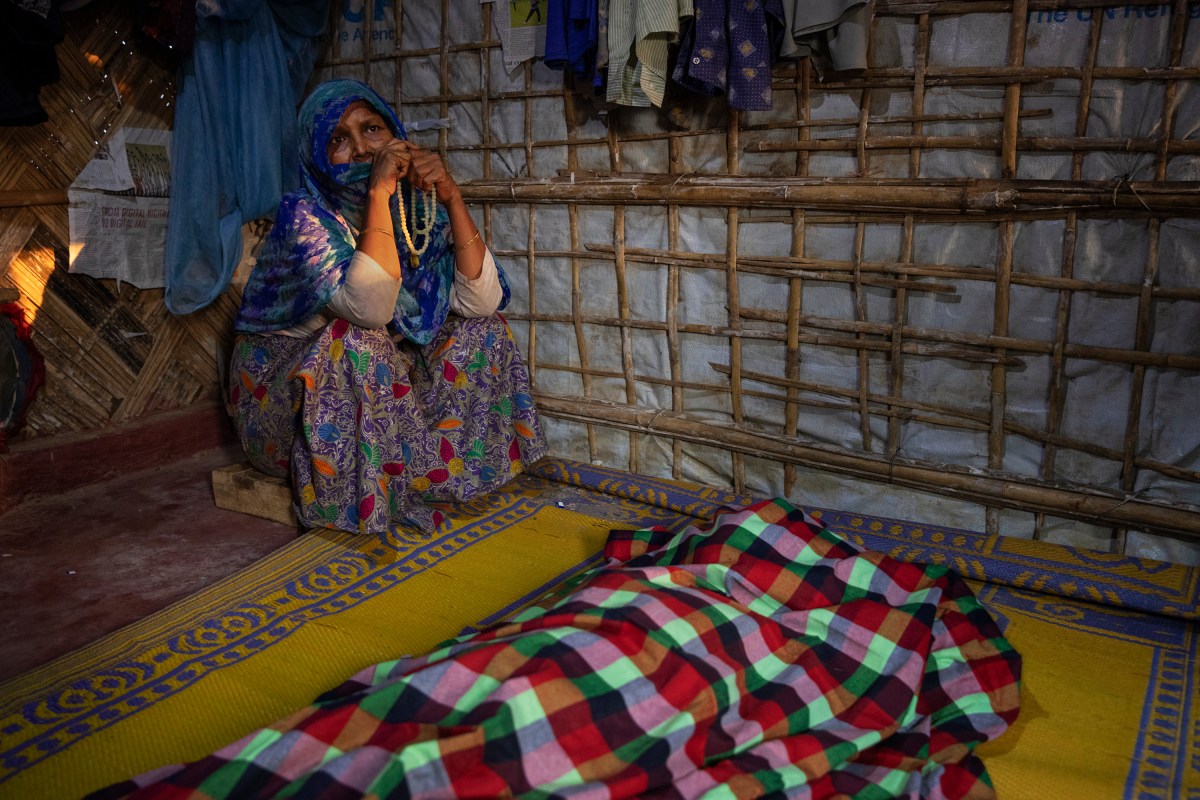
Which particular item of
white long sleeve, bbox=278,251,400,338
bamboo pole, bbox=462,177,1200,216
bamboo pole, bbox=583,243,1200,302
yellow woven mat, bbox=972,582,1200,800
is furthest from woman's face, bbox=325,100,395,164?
yellow woven mat, bbox=972,582,1200,800

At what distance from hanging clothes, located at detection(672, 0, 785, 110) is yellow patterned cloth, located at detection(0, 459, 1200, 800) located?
1239mm

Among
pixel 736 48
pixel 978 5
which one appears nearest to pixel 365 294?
pixel 736 48

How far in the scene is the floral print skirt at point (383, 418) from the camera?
250cm

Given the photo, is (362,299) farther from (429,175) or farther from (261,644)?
(261,644)

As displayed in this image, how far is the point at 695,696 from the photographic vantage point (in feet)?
4.83

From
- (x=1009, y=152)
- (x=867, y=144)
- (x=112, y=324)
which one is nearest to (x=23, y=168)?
(x=112, y=324)

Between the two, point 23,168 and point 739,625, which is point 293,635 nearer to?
point 739,625

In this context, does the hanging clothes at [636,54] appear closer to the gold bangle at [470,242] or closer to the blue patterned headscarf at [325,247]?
the gold bangle at [470,242]

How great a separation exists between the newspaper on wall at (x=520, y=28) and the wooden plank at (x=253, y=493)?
5.38ft

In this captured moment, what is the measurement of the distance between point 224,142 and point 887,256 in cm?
244

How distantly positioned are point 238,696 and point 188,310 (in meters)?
2.04

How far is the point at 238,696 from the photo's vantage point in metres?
1.85

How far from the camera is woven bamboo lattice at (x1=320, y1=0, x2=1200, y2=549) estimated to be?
2256 mm

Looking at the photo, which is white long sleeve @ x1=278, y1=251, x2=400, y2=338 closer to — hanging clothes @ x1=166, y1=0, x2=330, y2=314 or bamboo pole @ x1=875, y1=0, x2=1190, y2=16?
hanging clothes @ x1=166, y1=0, x2=330, y2=314
